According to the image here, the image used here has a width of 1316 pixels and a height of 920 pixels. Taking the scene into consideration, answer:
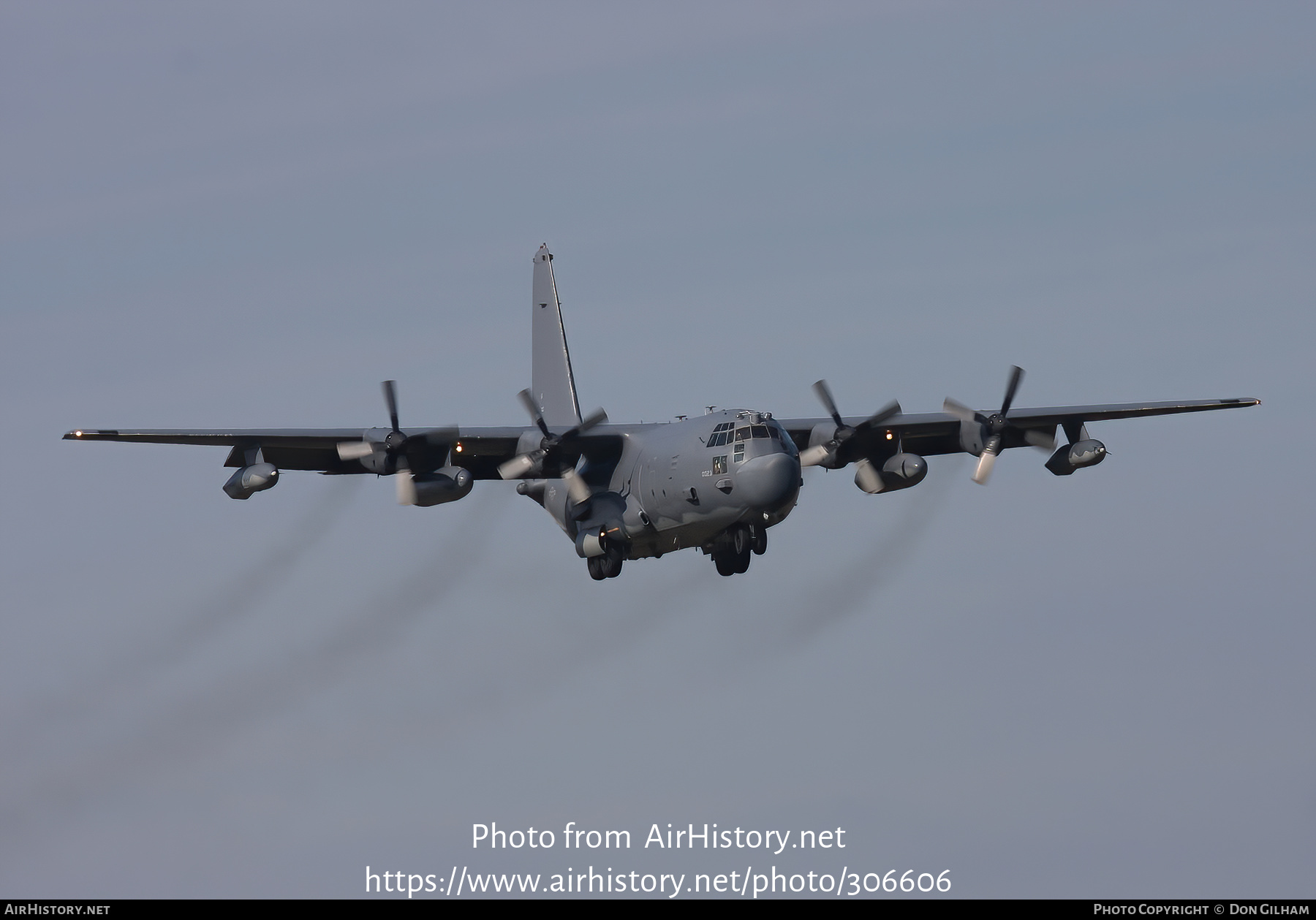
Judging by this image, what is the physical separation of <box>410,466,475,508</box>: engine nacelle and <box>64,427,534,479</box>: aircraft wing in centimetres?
117

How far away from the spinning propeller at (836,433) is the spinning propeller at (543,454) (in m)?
5.39

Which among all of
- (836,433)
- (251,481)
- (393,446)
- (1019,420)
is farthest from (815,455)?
(251,481)

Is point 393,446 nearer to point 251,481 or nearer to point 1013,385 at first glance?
point 251,481

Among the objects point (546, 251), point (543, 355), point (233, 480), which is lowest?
point (233, 480)

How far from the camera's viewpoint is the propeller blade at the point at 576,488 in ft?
132

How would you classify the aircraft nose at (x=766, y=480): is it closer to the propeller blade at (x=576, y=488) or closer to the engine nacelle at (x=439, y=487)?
the propeller blade at (x=576, y=488)

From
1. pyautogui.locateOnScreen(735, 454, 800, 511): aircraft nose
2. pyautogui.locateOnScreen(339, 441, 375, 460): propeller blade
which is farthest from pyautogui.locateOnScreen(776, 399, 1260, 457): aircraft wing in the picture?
pyautogui.locateOnScreen(339, 441, 375, 460): propeller blade

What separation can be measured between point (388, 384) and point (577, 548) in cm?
615

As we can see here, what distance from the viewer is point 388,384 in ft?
127

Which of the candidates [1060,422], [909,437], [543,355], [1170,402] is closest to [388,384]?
[543,355]

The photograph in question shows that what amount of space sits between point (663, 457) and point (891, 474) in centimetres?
620

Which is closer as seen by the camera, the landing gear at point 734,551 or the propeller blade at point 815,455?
the landing gear at point 734,551

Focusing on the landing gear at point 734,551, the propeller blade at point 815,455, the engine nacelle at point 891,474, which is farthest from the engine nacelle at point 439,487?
the engine nacelle at point 891,474
